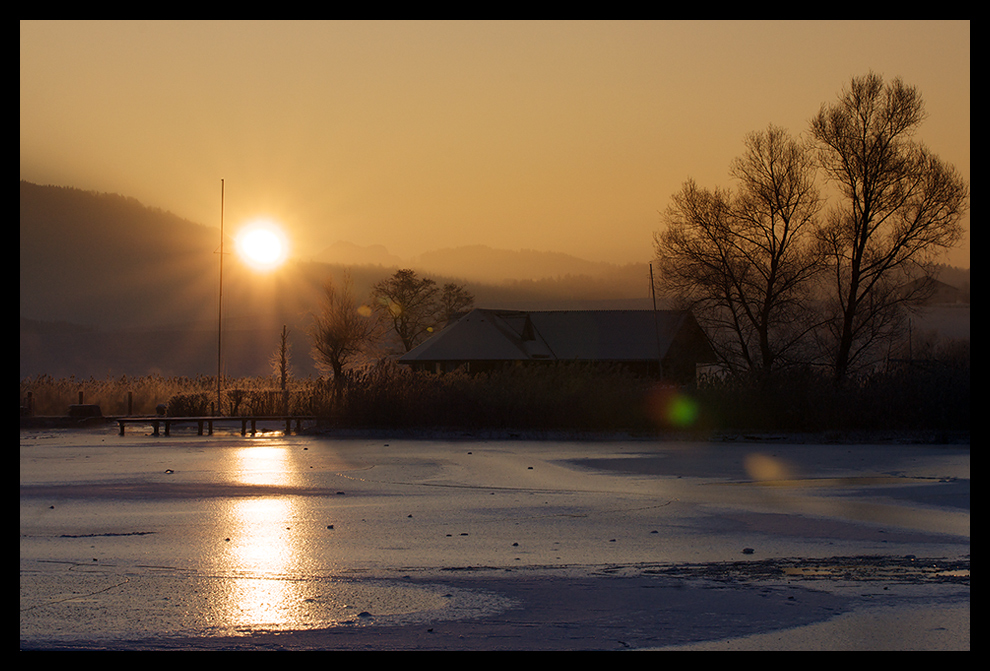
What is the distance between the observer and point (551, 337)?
61.7 meters

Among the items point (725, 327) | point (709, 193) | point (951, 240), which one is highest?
point (709, 193)

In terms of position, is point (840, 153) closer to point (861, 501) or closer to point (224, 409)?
point (224, 409)

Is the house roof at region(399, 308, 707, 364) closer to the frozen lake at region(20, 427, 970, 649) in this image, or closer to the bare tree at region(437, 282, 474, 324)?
the bare tree at region(437, 282, 474, 324)

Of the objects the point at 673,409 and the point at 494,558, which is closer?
the point at 494,558

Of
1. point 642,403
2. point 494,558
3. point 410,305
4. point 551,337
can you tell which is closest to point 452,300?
point 410,305

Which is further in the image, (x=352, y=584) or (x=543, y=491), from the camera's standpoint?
(x=543, y=491)

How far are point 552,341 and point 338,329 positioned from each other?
1829 centimetres

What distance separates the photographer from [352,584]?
26.0 ft

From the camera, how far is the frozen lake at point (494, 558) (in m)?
6.53

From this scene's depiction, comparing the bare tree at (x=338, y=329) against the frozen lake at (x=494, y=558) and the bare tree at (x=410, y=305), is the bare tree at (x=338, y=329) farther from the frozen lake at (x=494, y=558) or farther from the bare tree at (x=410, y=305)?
the frozen lake at (x=494, y=558)

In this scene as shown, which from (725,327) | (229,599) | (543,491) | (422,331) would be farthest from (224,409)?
(422,331)

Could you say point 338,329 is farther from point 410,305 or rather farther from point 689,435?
point 689,435

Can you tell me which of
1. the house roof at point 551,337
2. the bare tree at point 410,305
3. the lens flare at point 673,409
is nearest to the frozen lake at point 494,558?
the lens flare at point 673,409
